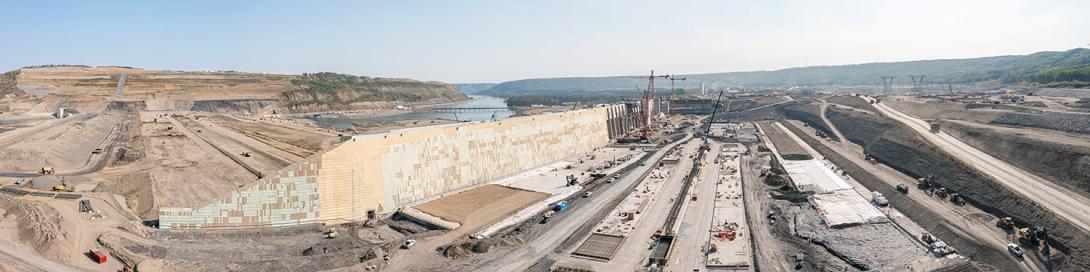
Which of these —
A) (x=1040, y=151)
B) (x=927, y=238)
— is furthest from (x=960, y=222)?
(x=1040, y=151)

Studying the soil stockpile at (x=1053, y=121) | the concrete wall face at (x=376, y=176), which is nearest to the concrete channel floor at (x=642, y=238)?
the concrete wall face at (x=376, y=176)

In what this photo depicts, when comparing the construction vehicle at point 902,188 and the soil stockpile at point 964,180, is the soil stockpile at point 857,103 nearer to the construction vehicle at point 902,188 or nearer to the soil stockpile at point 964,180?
the soil stockpile at point 964,180

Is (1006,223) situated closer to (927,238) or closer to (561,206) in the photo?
(927,238)

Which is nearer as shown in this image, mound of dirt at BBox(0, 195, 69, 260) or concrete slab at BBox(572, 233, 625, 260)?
mound of dirt at BBox(0, 195, 69, 260)

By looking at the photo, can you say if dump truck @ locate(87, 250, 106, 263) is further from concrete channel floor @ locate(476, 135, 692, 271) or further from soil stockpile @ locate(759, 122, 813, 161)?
soil stockpile @ locate(759, 122, 813, 161)

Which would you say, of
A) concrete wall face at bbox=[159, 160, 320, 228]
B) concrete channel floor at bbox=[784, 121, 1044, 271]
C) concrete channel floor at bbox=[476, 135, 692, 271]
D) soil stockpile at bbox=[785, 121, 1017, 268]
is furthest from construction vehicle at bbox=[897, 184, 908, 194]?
concrete wall face at bbox=[159, 160, 320, 228]

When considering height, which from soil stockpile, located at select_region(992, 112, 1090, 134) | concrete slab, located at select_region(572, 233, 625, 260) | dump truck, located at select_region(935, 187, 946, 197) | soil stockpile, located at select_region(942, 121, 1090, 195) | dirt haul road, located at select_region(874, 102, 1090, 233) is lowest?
concrete slab, located at select_region(572, 233, 625, 260)
